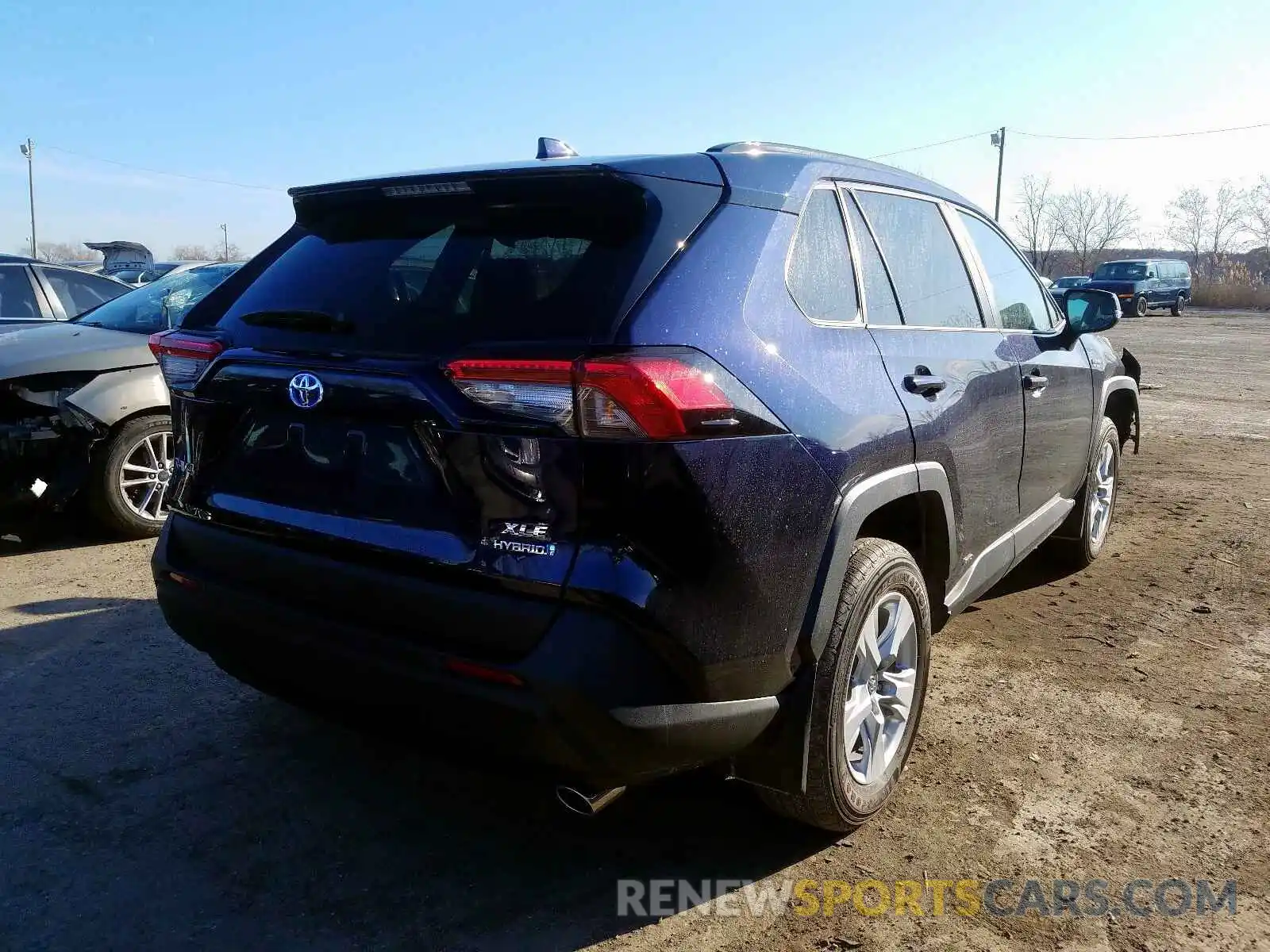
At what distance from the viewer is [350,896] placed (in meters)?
2.47

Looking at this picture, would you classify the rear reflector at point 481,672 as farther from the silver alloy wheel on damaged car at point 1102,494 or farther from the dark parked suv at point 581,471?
the silver alloy wheel on damaged car at point 1102,494

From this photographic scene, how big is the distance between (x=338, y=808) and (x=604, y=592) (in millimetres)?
1376

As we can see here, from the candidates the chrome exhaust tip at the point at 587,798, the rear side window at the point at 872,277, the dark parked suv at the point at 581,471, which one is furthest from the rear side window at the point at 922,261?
the chrome exhaust tip at the point at 587,798

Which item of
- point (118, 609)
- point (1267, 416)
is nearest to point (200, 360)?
point (118, 609)

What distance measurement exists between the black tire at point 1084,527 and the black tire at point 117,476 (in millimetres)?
5095

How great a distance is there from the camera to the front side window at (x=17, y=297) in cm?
776

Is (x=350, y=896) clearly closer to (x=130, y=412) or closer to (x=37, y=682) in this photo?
(x=37, y=682)

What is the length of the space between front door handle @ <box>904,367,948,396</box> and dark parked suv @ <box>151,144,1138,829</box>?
0.01 m

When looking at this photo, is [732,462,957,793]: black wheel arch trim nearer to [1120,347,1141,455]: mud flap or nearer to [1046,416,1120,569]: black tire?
[1046,416,1120,569]: black tire

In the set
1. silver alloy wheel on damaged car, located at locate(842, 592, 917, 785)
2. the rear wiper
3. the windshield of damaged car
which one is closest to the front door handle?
silver alloy wheel on damaged car, located at locate(842, 592, 917, 785)

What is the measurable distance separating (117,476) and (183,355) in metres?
3.29

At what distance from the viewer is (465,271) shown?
2400 millimetres

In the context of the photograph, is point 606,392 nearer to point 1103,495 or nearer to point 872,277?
point 872,277

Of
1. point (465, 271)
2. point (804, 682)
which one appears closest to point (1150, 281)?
point (804, 682)
